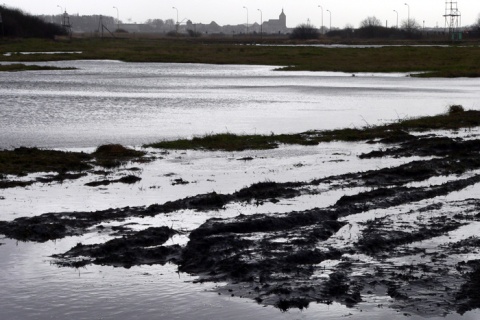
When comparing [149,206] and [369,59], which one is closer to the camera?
[149,206]

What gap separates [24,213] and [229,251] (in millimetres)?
4096

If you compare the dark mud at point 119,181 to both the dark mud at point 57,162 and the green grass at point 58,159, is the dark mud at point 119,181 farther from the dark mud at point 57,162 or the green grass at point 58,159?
the green grass at point 58,159

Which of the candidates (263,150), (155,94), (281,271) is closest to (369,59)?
(155,94)

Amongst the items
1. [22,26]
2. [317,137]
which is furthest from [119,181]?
[22,26]

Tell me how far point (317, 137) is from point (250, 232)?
1159 cm

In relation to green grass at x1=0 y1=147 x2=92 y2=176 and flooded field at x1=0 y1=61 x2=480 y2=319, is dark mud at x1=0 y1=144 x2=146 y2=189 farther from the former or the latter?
flooded field at x1=0 y1=61 x2=480 y2=319

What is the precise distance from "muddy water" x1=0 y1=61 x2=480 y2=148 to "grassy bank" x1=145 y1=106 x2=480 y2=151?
4.34ft

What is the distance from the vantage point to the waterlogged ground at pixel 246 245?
861cm

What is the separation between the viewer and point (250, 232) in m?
11.3

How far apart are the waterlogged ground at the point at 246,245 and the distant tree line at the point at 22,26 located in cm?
10640

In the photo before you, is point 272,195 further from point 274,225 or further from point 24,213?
point 24,213

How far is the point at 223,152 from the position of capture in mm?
20031

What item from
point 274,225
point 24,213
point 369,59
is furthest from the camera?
→ point 369,59

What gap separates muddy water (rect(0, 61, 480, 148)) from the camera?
24.1 meters
